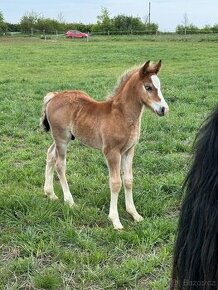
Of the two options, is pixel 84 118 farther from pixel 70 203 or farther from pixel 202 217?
pixel 202 217

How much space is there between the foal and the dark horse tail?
123 inches

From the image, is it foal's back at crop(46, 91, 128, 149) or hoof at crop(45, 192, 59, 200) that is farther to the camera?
hoof at crop(45, 192, 59, 200)

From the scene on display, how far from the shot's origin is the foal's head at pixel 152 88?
404 cm

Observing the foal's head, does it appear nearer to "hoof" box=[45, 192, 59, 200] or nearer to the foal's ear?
the foal's ear

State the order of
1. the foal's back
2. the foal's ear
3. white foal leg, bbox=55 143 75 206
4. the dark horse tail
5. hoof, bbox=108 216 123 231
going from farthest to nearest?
white foal leg, bbox=55 143 75 206
the foal's back
hoof, bbox=108 216 123 231
the foal's ear
the dark horse tail

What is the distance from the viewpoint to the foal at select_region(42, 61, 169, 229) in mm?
4094

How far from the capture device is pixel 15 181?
5.35 meters

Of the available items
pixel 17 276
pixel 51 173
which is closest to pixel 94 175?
pixel 51 173

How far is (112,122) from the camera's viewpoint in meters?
4.27

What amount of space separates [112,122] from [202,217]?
3.41 m

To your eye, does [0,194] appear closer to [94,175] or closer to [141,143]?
[94,175]

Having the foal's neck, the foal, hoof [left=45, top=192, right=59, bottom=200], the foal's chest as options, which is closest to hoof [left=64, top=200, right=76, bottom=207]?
the foal

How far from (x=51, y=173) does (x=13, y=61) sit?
16.9 m

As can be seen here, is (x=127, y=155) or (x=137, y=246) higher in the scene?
(x=127, y=155)
